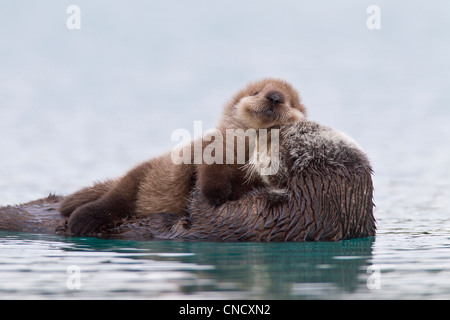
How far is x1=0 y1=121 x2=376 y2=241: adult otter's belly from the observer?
239 inches

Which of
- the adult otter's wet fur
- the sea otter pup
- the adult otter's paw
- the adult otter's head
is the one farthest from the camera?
the adult otter's paw

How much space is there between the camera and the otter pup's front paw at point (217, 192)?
5914 millimetres

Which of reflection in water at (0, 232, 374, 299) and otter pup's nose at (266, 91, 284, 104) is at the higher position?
otter pup's nose at (266, 91, 284, 104)

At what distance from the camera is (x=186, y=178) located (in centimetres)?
638

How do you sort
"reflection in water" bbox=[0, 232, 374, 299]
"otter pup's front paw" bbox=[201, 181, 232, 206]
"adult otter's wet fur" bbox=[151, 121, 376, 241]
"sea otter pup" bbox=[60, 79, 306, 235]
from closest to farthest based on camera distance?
"reflection in water" bbox=[0, 232, 374, 299], "otter pup's front paw" bbox=[201, 181, 232, 206], "adult otter's wet fur" bbox=[151, 121, 376, 241], "sea otter pup" bbox=[60, 79, 306, 235]

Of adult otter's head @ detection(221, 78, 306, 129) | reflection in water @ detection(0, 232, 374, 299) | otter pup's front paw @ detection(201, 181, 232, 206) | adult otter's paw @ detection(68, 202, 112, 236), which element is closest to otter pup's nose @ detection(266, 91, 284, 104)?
adult otter's head @ detection(221, 78, 306, 129)

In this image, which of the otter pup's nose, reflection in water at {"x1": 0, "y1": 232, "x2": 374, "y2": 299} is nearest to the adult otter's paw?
reflection in water at {"x1": 0, "y1": 232, "x2": 374, "y2": 299}

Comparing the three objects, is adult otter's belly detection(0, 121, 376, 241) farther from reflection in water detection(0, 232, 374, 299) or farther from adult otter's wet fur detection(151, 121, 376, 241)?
reflection in water detection(0, 232, 374, 299)

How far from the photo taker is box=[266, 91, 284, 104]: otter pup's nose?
6.32 metres

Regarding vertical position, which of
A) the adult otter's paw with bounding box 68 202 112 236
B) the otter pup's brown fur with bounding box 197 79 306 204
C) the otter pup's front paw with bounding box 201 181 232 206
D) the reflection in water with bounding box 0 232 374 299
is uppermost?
the otter pup's brown fur with bounding box 197 79 306 204

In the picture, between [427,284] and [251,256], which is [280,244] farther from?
[427,284]

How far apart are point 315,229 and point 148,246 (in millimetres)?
1323

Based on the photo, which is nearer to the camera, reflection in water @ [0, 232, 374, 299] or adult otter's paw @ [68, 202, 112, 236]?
reflection in water @ [0, 232, 374, 299]
